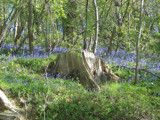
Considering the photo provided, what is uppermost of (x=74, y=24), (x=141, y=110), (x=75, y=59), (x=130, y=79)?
(x=74, y=24)

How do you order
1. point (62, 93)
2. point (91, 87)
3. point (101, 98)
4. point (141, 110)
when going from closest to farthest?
point (141, 110)
point (101, 98)
point (62, 93)
point (91, 87)

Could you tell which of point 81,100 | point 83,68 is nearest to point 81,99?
point 81,100

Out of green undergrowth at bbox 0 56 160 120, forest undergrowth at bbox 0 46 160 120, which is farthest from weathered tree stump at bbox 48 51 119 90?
green undergrowth at bbox 0 56 160 120

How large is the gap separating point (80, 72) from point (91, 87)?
A: 2.53 ft

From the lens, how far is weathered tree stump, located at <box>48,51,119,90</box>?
664 cm

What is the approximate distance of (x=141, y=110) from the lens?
4828 millimetres

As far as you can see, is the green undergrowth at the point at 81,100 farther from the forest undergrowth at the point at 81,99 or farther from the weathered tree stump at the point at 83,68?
the weathered tree stump at the point at 83,68

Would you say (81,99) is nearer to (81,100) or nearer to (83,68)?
(81,100)

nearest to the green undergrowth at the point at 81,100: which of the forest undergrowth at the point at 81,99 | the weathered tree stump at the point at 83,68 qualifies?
the forest undergrowth at the point at 81,99

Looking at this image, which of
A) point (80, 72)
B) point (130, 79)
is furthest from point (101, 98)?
point (130, 79)

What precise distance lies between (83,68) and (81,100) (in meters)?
1.75

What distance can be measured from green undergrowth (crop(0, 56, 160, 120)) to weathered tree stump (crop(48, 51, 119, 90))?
1.79 feet

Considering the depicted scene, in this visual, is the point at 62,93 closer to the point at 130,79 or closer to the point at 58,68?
the point at 58,68

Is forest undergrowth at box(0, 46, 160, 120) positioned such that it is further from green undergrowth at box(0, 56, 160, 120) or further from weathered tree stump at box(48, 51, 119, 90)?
→ weathered tree stump at box(48, 51, 119, 90)
